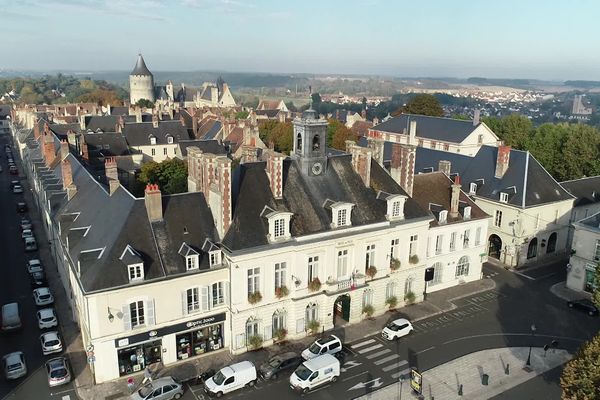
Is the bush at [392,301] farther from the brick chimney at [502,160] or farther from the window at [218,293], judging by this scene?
the brick chimney at [502,160]

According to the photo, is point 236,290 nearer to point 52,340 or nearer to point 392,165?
point 52,340

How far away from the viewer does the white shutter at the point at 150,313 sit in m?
31.3

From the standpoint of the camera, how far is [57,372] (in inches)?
1211

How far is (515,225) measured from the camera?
171 ft

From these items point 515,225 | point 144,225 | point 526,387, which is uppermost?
point 144,225

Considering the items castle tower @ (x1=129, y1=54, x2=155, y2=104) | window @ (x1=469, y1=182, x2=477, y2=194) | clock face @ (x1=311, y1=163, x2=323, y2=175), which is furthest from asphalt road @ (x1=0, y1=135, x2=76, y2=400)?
castle tower @ (x1=129, y1=54, x2=155, y2=104)

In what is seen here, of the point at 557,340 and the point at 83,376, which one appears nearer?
the point at 83,376

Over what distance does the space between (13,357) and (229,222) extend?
16.4 meters

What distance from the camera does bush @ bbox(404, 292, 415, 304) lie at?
139 ft

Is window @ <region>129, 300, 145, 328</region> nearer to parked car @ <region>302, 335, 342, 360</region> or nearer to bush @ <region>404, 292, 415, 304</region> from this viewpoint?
parked car @ <region>302, 335, 342, 360</region>

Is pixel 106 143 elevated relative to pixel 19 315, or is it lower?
elevated

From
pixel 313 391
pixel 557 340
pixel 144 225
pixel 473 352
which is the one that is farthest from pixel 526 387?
pixel 144 225

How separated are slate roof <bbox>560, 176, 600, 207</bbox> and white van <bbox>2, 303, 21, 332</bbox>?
56.8m

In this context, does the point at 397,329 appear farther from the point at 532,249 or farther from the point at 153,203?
the point at 532,249
